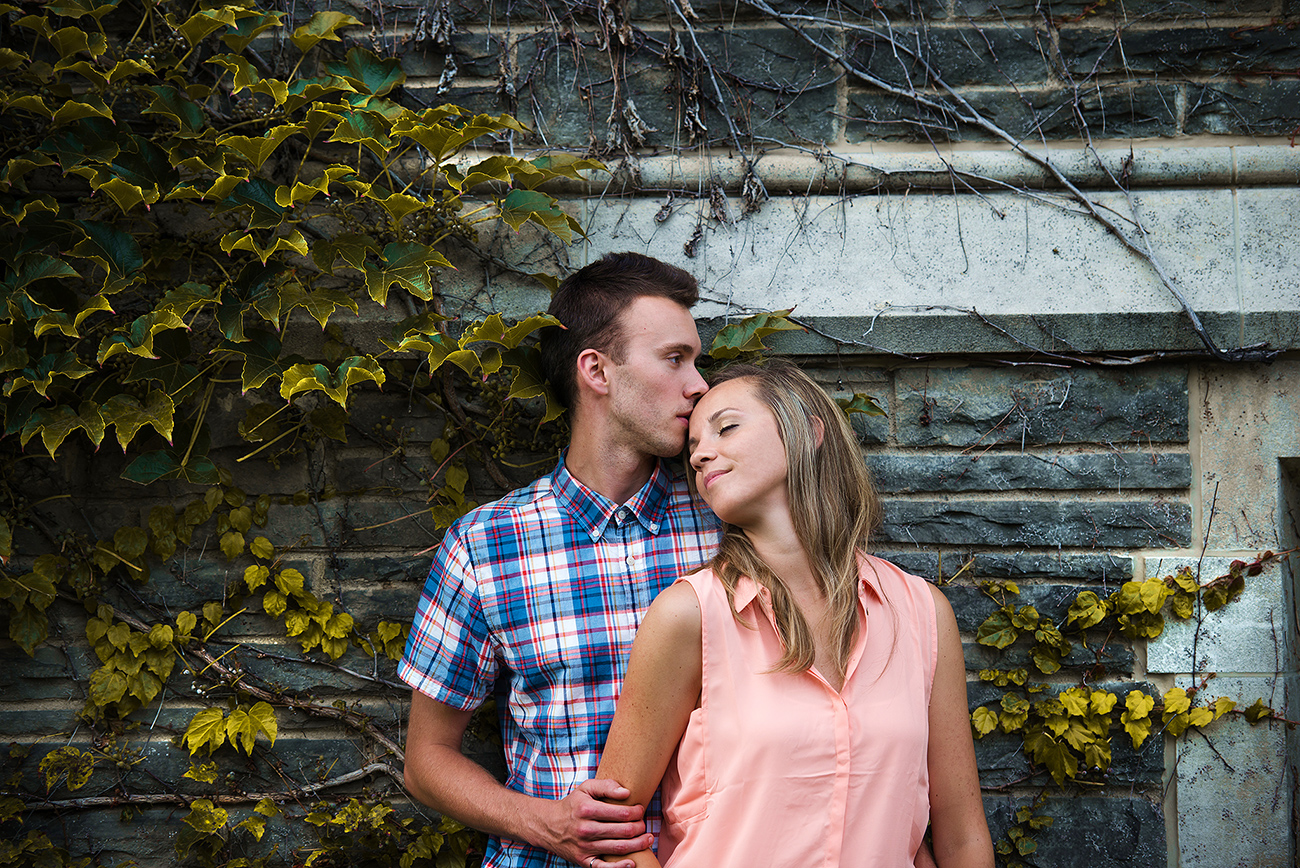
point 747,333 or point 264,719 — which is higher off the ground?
point 747,333

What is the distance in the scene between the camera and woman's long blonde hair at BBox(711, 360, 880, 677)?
1.63m

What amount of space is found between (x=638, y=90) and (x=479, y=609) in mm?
1507

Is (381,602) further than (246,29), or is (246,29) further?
(381,602)

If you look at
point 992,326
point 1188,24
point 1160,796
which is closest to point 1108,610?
point 1160,796

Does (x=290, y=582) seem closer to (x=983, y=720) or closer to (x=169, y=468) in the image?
(x=169, y=468)

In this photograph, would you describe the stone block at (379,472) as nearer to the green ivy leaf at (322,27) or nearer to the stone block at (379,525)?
the stone block at (379,525)

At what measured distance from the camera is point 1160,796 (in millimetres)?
2195

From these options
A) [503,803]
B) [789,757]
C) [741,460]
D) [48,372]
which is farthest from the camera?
[48,372]

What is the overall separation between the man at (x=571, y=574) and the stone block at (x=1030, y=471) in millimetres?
613

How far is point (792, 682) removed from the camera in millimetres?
1583

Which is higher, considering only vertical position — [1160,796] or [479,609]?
[479,609]

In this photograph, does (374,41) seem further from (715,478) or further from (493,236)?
(715,478)

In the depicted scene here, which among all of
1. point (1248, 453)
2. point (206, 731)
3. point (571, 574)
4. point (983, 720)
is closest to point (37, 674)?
point (206, 731)

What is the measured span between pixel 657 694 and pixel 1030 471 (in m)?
1.29
